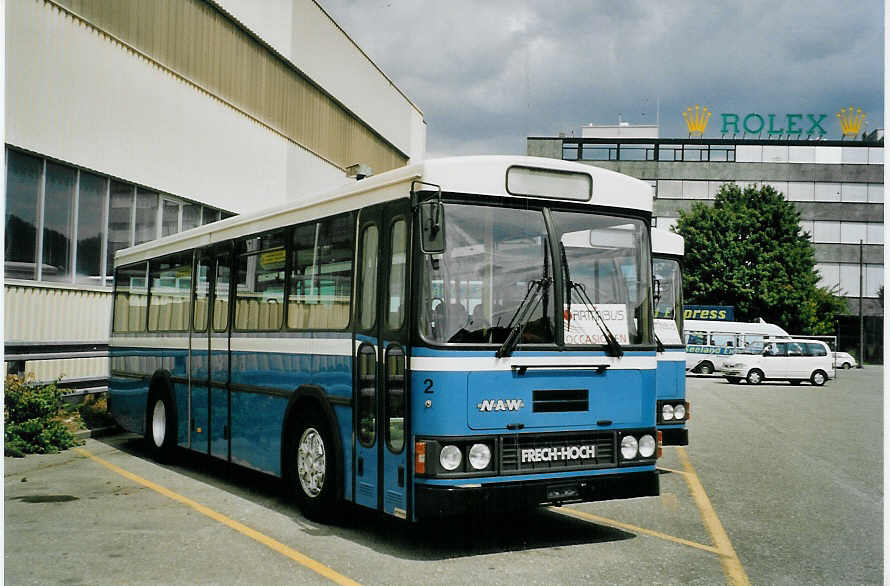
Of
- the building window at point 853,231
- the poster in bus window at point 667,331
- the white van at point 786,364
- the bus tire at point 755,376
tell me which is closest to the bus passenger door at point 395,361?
the poster in bus window at point 667,331

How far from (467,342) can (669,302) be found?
6.38 m

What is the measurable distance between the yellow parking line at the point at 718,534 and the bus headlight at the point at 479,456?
73.5 inches

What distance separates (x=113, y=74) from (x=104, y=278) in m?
4.25

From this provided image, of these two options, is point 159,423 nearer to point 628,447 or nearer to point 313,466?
point 313,466

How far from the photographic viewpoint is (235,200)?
990 inches

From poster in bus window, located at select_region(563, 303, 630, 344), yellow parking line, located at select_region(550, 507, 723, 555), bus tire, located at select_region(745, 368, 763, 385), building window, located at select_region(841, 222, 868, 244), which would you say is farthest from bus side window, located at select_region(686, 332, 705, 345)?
building window, located at select_region(841, 222, 868, 244)

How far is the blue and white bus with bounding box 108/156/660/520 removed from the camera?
673cm

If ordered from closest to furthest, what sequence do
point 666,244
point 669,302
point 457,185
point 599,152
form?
point 457,185 < point 669,302 < point 666,244 < point 599,152

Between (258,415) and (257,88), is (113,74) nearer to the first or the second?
(257,88)

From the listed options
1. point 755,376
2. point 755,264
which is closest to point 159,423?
point 755,376

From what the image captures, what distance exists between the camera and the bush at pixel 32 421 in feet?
41.6

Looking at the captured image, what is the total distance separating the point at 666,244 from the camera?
12750mm

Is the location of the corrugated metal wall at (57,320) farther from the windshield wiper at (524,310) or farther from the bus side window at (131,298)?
the windshield wiper at (524,310)

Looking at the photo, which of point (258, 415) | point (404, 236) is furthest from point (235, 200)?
point (404, 236)
